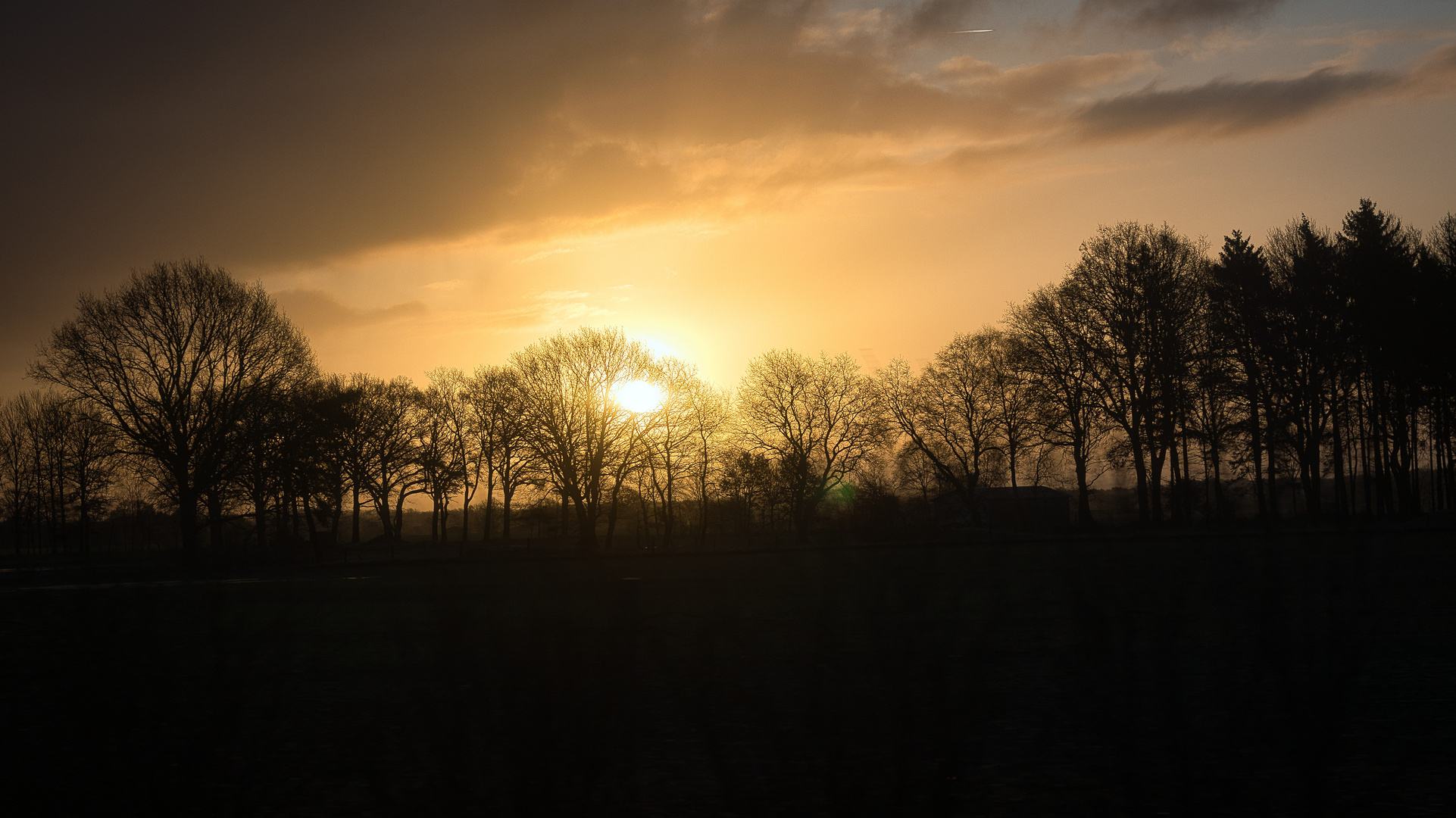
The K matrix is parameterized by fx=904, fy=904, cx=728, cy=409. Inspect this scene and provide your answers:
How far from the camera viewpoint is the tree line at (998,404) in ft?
141

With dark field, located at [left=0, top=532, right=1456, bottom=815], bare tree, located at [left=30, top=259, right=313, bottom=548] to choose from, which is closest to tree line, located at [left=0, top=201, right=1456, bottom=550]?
bare tree, located at [left=30, top=259, right=313, bottom=548]

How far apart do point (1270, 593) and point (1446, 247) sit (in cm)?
3984

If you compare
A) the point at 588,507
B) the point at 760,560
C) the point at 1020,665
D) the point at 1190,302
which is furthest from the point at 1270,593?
the point at 588,507

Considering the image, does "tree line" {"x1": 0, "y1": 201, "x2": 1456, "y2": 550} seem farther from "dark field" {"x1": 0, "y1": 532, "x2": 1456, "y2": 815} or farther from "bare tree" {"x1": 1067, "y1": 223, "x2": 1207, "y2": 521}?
"dark field" {"x1": 0, "y1": 532, "x2": 1456, "y2": 815}

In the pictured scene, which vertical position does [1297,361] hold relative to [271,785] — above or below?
above

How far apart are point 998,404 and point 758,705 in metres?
60.0

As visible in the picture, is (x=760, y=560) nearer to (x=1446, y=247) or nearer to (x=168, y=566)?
(x=168, y=566)

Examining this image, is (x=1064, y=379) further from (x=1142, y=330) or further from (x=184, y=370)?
(x=184, y=370)

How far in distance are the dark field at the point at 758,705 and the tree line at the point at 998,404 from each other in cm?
2935

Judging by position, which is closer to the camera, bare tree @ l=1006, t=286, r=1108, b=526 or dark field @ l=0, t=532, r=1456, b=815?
dark field @ l=0, t=532, r=1456, b=815

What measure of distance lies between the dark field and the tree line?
2935 cm

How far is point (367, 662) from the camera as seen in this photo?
37.7 feet

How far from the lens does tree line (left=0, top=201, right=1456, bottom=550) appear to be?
1695 inches

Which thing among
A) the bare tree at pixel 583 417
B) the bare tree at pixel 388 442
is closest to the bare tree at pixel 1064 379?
the bare tree at pixel 583 417
